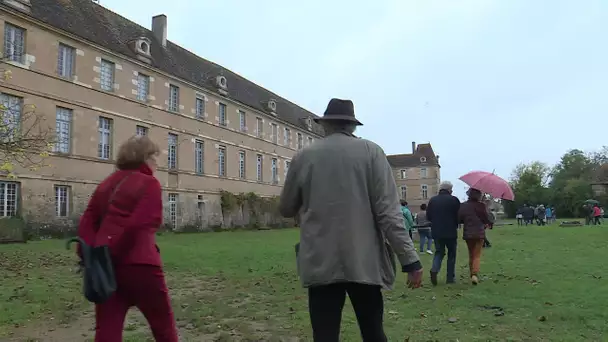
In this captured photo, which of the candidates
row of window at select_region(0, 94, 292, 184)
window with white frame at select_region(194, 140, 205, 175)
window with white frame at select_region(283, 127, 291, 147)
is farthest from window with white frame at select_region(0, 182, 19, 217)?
window with white frame at select_region(283, 127, 291, 147)

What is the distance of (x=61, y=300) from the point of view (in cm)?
802

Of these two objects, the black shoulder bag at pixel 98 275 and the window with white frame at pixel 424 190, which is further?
the window with white frame at pixel 424 190

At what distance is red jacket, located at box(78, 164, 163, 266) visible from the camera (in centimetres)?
322

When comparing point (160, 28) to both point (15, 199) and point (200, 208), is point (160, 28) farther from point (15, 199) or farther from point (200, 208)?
point (15, 199)

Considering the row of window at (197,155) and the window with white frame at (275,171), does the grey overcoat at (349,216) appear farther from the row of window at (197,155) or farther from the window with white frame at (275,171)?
the window with white frame at (275,171)

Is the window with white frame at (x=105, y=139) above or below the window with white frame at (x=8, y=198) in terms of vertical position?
above

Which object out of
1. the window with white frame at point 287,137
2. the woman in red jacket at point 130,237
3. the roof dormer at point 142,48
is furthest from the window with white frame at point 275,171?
the woman in red jacket at point 130,237

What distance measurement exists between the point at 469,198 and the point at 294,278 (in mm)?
3896

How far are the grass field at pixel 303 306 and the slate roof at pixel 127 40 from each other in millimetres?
19347

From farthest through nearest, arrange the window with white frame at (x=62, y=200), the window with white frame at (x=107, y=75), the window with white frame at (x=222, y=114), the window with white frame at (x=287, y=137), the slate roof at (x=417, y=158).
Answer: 1. the slate roof at (x=417, y=158)
2. the window with white frame at (x=287, y=137)
3. the window with white frame at (x=222, y=114)
4. the window with white frame at (x=107, y=75)
5. the window with white frame at (x=62, y=200)

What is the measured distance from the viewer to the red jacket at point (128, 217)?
322 centimetres

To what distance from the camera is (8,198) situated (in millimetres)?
23531

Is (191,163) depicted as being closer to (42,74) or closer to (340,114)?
(42,74)

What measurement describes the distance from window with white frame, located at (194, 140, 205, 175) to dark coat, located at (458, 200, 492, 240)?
96.7ft
